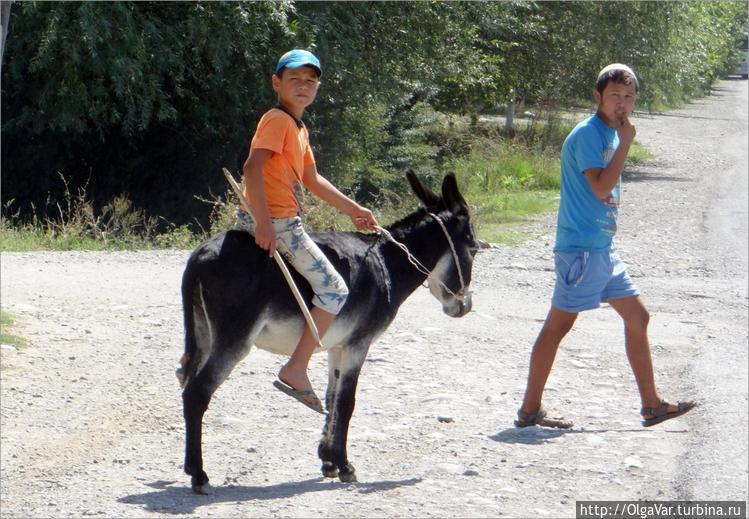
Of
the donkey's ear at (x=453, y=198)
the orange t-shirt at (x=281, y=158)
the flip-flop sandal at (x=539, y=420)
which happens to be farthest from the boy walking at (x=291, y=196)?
the flip-flop sandal at (x=539, y=420)

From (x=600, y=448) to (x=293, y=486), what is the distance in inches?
76.7

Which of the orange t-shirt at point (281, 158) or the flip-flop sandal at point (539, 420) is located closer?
the orange t-shirt at point (281, 158)

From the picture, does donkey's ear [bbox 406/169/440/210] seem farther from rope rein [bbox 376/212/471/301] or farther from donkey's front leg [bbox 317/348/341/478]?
donkey's front leg [bbox 317/348/341/478]

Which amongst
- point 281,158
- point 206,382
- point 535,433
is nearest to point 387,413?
point 535,433

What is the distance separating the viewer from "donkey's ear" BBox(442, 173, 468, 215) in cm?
632

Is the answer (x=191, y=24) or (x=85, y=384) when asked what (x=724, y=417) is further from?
(x=191, y=24)

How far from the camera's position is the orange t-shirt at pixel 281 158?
17.9 ft

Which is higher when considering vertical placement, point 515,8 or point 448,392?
point 515,8

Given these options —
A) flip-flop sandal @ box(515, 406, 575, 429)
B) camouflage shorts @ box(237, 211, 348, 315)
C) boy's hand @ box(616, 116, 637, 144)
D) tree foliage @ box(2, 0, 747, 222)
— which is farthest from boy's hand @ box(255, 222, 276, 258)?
tree foliage @ box(2, 0, 747, 222)

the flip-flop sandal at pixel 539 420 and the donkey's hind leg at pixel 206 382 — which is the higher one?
the donkey's hind leg at pixel 206 382

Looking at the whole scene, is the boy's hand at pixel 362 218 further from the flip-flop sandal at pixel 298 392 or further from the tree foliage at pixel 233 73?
the tree foliage at pixel 233 73

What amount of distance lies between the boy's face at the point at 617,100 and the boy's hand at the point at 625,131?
0.06 ft

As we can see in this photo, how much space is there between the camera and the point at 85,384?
319 inches

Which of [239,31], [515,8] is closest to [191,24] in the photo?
[239,31]
